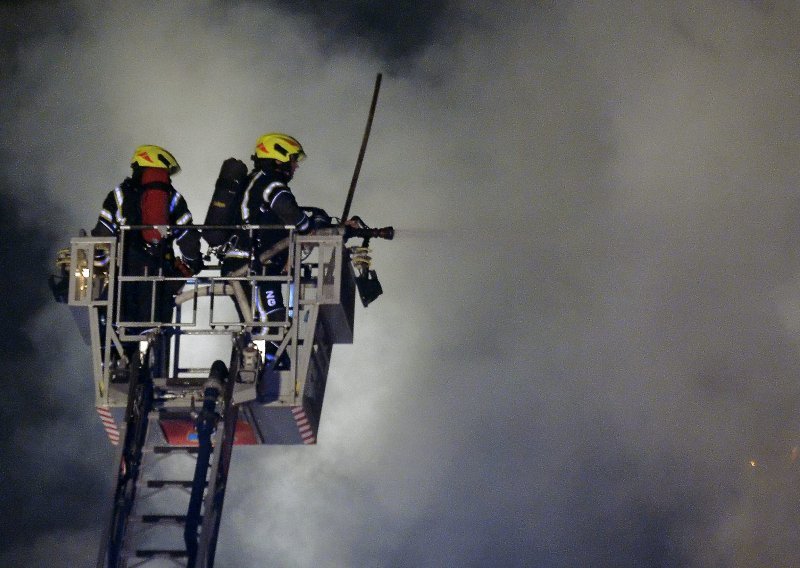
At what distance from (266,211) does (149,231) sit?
1232 millimetres

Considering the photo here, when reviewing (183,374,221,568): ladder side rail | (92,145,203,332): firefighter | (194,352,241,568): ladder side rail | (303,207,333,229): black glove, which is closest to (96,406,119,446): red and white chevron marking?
(92,145,203,332): firefighter

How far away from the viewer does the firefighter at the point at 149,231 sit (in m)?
15.3

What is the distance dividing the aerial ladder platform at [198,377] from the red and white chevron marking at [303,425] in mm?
17

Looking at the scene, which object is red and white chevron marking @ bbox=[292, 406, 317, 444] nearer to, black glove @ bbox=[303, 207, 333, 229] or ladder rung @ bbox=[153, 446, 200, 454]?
ladder rung @ bbox=[153, 446, 200, 454]

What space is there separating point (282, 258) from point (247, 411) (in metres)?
1.72

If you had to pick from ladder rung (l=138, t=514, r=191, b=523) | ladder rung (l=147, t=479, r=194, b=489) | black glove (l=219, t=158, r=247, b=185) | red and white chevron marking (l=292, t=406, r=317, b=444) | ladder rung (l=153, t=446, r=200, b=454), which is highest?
black glove (l=219, t=158, r=247, b=185)

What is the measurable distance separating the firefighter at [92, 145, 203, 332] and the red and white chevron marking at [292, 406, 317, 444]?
173 centimetres

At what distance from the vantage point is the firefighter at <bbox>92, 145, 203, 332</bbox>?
50.1ft

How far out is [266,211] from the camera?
15555 millimetres

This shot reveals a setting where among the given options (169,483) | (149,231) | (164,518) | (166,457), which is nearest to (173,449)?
(166,457)

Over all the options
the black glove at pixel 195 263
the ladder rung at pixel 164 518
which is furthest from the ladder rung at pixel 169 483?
the black glove at pixel 195 263

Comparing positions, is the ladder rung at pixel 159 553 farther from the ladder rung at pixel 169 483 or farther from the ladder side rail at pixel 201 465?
the ladder rung at pixel 169 483

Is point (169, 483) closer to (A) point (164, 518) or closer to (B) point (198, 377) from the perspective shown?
(A) point (164, 518)

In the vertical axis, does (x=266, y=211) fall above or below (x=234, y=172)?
below
